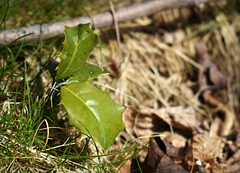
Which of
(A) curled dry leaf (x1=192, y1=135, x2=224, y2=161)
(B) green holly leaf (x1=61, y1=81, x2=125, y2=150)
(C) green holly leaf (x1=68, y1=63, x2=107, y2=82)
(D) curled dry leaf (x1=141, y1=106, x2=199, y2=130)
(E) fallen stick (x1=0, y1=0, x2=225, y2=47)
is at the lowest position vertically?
(A) curled dry leaf (x1=192, y1=135, x2=224, y2=161)

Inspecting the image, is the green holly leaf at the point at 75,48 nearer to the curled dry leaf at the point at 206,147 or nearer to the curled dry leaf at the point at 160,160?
the curled dry leaf at the point at 160,160

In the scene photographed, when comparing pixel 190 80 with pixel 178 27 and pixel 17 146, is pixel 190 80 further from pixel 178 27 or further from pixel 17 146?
pixel 17 146

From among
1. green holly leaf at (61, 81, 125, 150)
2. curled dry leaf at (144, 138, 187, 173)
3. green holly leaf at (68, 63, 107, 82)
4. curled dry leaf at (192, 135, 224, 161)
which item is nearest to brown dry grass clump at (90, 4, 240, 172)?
curled dry leaf at (192, 135, 224, 161)

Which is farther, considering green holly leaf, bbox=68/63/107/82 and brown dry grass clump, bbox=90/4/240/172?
brown dry grass clump, bbox=90/4/240/172

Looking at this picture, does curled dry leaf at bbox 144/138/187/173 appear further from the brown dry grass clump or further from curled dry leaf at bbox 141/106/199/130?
curled dry leaf at bbox 141/106/199/130

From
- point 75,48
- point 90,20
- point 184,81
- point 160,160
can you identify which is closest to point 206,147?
point 160,160

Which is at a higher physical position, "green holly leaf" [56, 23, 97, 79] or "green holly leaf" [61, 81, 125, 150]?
"green holly leaf" [56, 23, 97, 79]
